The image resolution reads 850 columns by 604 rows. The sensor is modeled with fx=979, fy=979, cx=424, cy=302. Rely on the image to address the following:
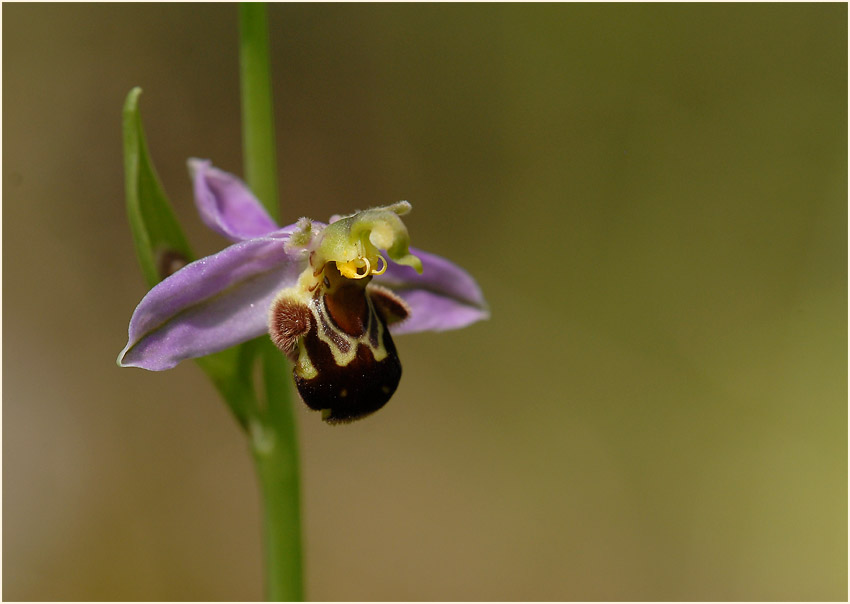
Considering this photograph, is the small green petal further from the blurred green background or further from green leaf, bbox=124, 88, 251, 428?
the blurred green background

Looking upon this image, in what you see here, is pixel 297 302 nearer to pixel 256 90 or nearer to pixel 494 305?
pixel 256 90

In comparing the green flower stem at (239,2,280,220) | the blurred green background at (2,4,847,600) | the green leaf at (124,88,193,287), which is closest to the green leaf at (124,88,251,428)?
the green leaf at (124,88,193,287)

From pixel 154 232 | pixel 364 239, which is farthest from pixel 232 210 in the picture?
pixel 364 239

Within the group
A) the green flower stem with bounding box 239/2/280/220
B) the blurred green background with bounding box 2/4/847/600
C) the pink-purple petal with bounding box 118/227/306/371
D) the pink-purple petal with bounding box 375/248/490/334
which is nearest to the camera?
the pink-purple petal with bounding box 118/227/306/371

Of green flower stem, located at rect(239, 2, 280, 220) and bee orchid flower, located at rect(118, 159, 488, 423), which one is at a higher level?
green flower stem, located at rect(239, 2, 280, 220)

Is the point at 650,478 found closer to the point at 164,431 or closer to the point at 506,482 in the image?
the point at 506,482

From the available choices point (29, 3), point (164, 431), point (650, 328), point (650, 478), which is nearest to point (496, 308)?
point (650, 328)
